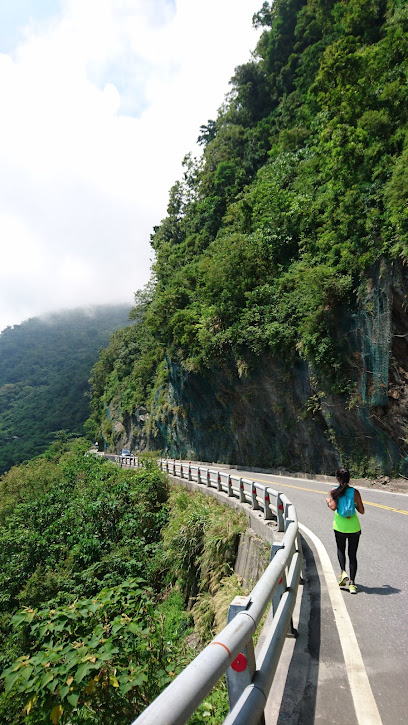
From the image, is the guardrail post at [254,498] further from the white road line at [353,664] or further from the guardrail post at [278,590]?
the guardrail post at [278,590]

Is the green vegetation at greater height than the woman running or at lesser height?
lesser

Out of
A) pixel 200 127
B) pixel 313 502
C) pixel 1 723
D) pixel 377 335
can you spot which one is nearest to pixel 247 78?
pixel 200 127

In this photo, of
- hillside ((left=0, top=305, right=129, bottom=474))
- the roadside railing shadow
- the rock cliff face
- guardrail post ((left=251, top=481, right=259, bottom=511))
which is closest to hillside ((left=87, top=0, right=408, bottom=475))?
the rock cliff face

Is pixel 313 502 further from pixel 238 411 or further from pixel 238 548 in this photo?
pixel 238 411

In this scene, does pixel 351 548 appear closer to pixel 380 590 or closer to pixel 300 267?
pixel 380 590

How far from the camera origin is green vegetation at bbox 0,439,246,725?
3617 millimetres

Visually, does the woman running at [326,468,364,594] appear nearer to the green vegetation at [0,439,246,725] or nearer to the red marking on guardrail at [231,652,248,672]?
the green vegetation at [0,439,246,725]

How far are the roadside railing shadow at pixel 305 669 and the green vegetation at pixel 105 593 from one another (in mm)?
904

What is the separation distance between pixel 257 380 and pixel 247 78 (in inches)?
1363

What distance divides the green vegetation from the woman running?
221 centimetres

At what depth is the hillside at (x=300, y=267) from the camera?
14.8 metres

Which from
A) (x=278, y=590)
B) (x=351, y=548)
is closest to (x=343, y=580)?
(x=351, y=548)

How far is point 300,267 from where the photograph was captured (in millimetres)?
20359

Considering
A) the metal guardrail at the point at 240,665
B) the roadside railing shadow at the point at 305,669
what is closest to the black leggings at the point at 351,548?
the roadside railing shadow at the point at 305,669
